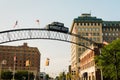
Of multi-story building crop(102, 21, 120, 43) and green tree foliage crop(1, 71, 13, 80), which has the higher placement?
multi-story building crop(102, 21, 120, 43)

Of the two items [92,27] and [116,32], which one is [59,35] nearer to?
[92,27]

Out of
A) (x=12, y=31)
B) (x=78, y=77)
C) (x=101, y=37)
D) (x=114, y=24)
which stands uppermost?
(x=114, y=24)

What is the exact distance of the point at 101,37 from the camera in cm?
15438

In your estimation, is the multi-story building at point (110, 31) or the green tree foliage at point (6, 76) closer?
the green tree foliage at point (6, 76)

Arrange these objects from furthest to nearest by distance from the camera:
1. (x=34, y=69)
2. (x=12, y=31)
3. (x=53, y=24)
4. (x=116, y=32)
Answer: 1. (x=34, y=69)
2. (x=116, y=32)
3. (x=53, y=24)
4. (x=12, y=31)

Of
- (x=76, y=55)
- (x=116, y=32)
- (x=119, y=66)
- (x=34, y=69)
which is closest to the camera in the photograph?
(x=119, y=66)

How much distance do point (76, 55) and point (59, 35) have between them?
4170 inches

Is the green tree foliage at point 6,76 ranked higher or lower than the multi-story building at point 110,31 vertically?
lower

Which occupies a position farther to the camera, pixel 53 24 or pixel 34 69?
pixel 34 69

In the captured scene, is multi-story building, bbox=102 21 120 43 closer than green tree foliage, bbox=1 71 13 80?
No

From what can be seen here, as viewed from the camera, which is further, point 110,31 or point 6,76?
point 110,31

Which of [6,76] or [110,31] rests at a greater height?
[110,31]

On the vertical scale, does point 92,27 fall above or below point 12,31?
above

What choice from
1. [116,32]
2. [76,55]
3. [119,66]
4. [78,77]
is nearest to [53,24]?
[119,66]
